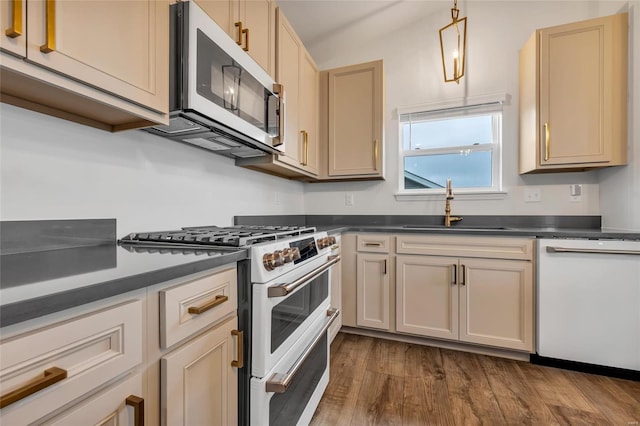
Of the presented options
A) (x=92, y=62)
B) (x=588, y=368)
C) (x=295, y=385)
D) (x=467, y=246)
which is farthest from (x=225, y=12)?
(x=588, y=368)

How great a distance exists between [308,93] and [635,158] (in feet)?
7.58

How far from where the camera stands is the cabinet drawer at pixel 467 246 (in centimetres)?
192

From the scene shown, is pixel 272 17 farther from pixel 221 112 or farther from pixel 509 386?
pixel 509 386

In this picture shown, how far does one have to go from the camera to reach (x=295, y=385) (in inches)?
47.0

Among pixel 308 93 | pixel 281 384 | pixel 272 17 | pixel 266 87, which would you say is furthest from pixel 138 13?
pixel 308 93

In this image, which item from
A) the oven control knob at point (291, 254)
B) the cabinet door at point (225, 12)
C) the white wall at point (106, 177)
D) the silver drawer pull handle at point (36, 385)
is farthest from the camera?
the cabinet door at point (225, 12)

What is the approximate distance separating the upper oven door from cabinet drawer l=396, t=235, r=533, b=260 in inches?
49.0

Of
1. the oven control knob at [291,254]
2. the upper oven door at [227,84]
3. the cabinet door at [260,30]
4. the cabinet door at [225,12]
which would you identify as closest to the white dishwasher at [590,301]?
the oven control knob at [291,254]

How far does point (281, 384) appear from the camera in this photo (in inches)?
38.4

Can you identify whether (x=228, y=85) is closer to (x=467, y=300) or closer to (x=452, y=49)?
(x=467, y=300)

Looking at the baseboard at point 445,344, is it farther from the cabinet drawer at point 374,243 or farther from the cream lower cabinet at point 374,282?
the cabinet drawer at point 374,243

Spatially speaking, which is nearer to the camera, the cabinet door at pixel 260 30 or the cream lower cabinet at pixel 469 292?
the cabinet door at pixel 260 30

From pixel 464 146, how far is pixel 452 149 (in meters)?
0.10

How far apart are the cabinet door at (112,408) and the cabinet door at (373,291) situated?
1833mm
